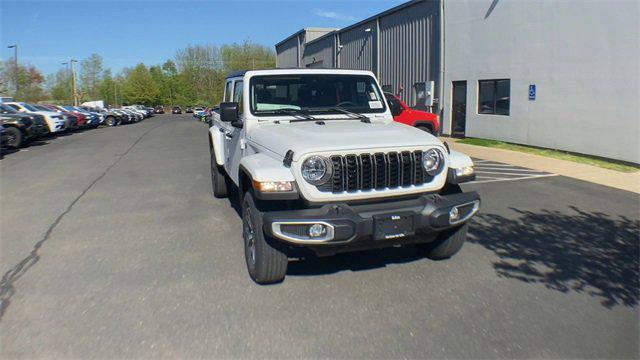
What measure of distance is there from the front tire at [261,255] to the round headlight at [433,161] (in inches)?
57.0

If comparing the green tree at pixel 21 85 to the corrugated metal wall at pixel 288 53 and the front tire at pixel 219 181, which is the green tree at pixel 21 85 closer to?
the corrugated metal wall at pixel 288 53

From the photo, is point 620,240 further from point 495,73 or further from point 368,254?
point 495,73

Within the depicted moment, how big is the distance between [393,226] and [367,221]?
244 mm

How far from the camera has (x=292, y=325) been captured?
145 inches

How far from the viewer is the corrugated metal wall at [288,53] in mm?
42900

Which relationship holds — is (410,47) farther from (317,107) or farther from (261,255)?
(261,255)

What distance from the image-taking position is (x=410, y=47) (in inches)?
877

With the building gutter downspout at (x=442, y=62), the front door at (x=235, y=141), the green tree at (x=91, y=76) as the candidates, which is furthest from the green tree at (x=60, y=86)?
the front door at (x=235, y=141)

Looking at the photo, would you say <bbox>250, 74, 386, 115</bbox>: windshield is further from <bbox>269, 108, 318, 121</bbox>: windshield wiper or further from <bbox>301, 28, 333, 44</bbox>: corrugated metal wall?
<bbox>301, 28, 333, 44</bbox>: corrugated metal wall

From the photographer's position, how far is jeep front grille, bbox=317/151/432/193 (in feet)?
13.6

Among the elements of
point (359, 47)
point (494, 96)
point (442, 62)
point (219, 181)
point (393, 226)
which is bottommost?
point (219, 181)

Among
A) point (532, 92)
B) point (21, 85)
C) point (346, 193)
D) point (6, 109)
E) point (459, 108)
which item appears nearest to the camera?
point (346, 193)

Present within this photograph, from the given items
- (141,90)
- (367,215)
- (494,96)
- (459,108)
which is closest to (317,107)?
(367,215)

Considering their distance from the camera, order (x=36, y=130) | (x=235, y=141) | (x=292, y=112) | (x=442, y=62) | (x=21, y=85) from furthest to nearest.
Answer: (x=21, y=85)
(x=442, y=62)
(x=36, y=130)
(x=235, y=141)
(x=292, y=112)
